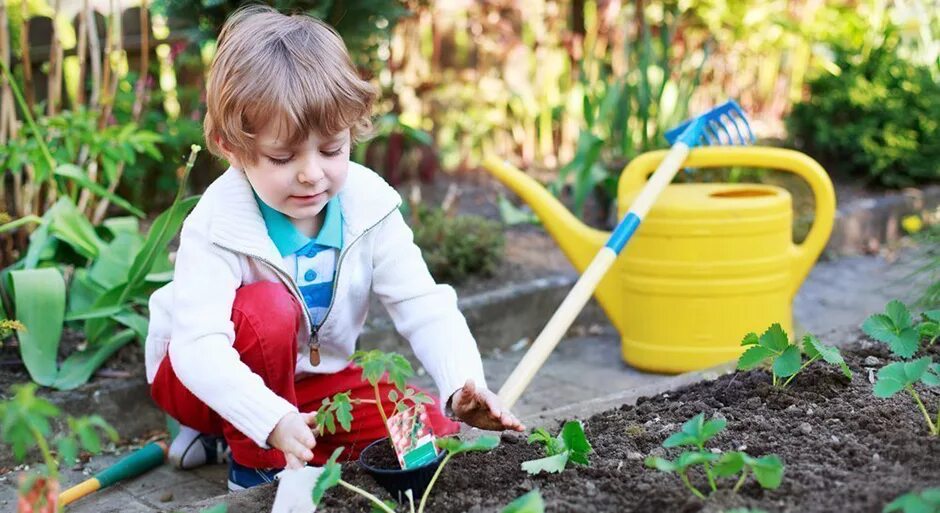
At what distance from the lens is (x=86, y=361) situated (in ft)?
8.89

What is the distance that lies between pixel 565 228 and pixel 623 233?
0.54 metres

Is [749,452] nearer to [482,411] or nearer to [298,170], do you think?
[482,411]

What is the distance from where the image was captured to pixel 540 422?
2254 mm

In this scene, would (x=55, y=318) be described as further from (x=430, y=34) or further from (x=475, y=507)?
(x=430, y=34)

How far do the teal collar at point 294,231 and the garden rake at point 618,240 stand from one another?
0.42m

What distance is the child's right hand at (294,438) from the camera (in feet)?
5.87

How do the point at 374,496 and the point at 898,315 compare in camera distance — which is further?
the point at 898,315

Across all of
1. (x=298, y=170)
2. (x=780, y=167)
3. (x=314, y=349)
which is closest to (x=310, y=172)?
(x=298, y=170)

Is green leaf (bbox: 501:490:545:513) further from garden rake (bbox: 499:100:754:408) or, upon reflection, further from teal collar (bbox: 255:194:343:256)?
teal collar (bbox: 255:194:343:256)

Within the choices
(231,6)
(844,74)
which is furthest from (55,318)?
(844,74)

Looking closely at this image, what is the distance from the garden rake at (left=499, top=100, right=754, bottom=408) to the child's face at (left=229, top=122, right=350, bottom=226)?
49cm

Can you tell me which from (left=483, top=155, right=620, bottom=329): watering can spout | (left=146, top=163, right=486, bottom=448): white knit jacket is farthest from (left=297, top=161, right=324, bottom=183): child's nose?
(left=483, top=155, right=620, bottom=329): watering can spout

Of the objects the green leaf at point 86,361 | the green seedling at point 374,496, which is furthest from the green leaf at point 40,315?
the green seedling at point 374,496

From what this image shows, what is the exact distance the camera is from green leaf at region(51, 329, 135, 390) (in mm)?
2627
